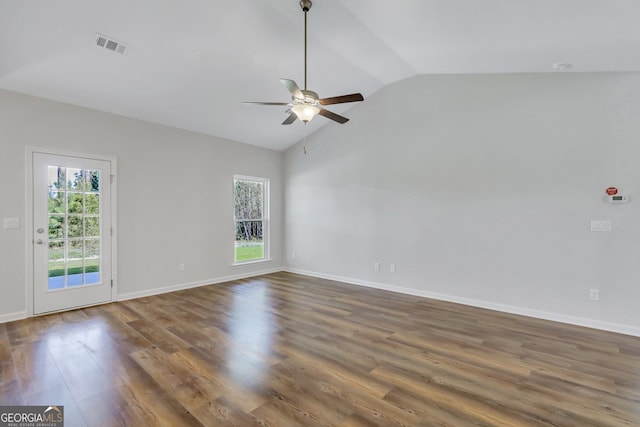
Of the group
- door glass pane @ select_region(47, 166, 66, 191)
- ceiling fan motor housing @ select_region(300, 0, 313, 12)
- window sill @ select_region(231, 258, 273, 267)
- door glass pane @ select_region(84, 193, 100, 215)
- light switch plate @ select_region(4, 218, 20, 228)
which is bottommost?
window sill @ select_region(231, 258, 273, 267)

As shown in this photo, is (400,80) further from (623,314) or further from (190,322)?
(190,322)

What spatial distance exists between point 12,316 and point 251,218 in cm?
392

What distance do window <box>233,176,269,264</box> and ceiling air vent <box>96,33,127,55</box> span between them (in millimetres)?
3149

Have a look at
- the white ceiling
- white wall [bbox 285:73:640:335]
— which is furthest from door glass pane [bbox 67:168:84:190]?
white wall [bbox 285:73:640:335]

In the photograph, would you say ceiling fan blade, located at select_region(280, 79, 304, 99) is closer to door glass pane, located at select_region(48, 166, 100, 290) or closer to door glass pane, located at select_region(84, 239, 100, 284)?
door glass pane, located at select_region(48, 166, 100, 290)

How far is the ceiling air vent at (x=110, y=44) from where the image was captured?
10.5 ft

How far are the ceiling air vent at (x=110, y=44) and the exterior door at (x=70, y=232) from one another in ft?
6.02

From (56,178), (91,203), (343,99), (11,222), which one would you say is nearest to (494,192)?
(343,99)

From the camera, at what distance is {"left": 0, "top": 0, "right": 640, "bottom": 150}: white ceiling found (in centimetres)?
275

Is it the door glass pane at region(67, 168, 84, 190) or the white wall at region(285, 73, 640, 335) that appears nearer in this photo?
the white wall at region(285, 73, 640, 335)

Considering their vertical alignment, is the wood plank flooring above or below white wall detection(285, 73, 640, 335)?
below

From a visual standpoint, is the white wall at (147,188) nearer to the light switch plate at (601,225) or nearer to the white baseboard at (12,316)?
the white baseboard at (12,316)

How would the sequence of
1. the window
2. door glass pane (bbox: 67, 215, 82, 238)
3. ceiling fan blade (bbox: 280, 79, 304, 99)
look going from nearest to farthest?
ceiling fan blade (bbox: 280, 79, 304, 99)
door glass pane (bbox: 67, 215, 82, 238)
the window

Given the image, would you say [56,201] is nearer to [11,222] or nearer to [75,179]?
[75,179]
